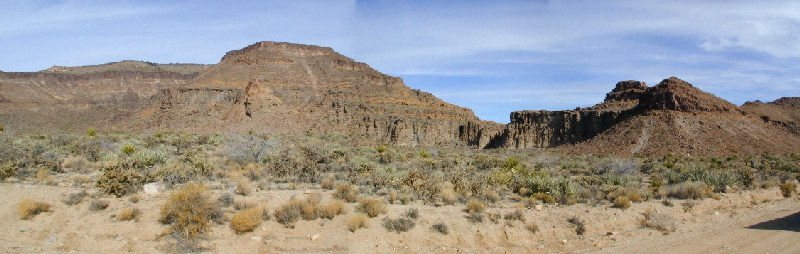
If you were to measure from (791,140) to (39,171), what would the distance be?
64911mm

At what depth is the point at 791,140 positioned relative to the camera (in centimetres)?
5800

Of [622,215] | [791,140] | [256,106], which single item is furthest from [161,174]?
[256,106]

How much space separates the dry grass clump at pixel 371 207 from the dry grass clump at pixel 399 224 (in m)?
0.65

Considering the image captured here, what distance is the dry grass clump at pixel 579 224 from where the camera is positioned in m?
14.1

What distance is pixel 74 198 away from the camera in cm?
1488

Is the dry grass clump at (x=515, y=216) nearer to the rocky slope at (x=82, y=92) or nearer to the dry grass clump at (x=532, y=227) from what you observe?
the dry grass clump at (x=532, y=227)

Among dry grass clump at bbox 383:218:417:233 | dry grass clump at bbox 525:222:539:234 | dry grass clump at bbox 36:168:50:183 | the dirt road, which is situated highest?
dry grass clump at bbox 36:168:50:183

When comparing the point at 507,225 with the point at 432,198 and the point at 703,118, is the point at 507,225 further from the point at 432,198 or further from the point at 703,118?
the point at 703,118

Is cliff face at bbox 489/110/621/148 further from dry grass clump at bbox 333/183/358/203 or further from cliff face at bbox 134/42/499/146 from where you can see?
dry grass clump at bbox 333/183/358/203

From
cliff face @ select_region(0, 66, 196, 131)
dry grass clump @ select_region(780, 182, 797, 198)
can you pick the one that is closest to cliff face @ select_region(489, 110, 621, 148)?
dry grass clump @ select_region(780, 182, 797, 198)

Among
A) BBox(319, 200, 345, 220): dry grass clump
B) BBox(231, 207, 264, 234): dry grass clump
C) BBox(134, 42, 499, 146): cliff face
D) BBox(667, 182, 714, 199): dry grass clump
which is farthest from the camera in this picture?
BBox(134, 42, 499, 146): cliff face

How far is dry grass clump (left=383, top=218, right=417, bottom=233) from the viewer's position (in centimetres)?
1335

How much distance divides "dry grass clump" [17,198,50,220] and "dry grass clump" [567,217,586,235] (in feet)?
43.2

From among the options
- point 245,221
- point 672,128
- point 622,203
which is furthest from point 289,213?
point 672,128
